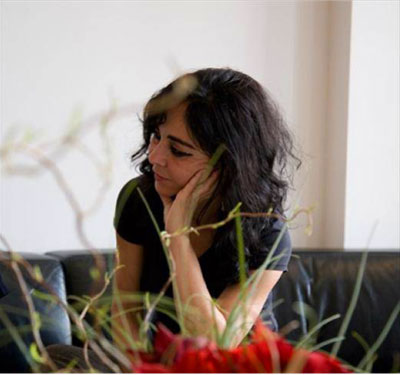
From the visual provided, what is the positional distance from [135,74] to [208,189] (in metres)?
1.36

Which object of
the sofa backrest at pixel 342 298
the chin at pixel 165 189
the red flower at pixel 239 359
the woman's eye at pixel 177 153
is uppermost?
the red flower at pixel 239 359

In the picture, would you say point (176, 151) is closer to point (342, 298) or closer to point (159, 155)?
point (159, 155)

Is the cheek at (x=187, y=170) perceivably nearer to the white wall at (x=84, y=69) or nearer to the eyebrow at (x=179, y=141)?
the eyebrow at (x=179, y=141)

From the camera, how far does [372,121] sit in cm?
353

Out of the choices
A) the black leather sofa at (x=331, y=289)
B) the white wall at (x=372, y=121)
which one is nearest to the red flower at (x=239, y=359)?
the black leather sofa at (x=331, y=289)

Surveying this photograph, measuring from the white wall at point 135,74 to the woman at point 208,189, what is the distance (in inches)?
28.5

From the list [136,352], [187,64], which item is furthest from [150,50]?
[136,352]

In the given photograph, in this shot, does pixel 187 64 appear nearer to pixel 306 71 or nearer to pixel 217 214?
pixel 306 71

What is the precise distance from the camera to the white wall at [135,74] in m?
3.12

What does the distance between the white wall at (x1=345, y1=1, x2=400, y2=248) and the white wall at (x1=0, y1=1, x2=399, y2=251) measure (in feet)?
0.11

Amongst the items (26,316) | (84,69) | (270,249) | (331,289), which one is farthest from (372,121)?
(26,316)

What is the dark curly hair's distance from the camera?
1928 millimetres

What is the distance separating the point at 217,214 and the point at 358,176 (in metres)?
1.53

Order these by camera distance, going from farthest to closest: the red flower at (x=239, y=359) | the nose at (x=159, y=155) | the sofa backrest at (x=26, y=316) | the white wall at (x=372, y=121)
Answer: the white wall at (x=372, y=121), the sofa backrest at (x=26, y=316), the nose at (x=159, y=155), the red flower at (x=239, y=359)
